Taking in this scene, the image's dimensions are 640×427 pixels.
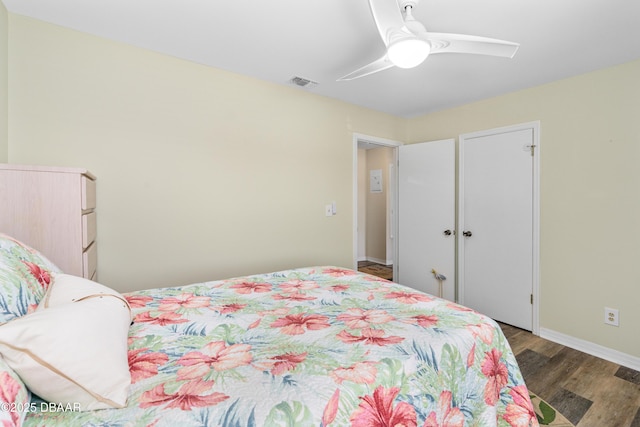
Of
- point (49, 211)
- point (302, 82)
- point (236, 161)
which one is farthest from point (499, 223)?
point (49, 211)

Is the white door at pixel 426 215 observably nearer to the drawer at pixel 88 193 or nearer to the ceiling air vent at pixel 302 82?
the ceiling air vent at pixel 302 82

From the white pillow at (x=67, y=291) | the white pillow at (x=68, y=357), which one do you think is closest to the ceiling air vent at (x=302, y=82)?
the white pillow at (x=67, y=291)

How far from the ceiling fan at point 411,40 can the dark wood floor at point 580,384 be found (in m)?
2.13

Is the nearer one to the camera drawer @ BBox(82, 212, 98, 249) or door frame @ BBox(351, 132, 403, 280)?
drawer @ BBox(82, 212, 98, 249)

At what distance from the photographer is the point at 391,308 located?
142 centimetres

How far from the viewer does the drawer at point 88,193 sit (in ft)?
5.41

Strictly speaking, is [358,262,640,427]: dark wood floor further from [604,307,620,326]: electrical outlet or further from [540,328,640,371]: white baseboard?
[604,307,620,326]: electrical outlet

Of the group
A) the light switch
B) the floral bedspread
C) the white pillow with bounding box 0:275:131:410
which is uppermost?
the light switch

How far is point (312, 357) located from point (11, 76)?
241 cm

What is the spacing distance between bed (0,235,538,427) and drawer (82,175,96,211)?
579mm

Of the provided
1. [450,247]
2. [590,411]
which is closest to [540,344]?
[590,411]

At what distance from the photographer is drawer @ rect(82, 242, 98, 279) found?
1645mm

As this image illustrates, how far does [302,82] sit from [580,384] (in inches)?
125

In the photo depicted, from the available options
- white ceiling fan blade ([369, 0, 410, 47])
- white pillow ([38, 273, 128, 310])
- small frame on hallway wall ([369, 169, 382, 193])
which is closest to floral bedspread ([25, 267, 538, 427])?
white pillow ([38, 273, 128, 310])
